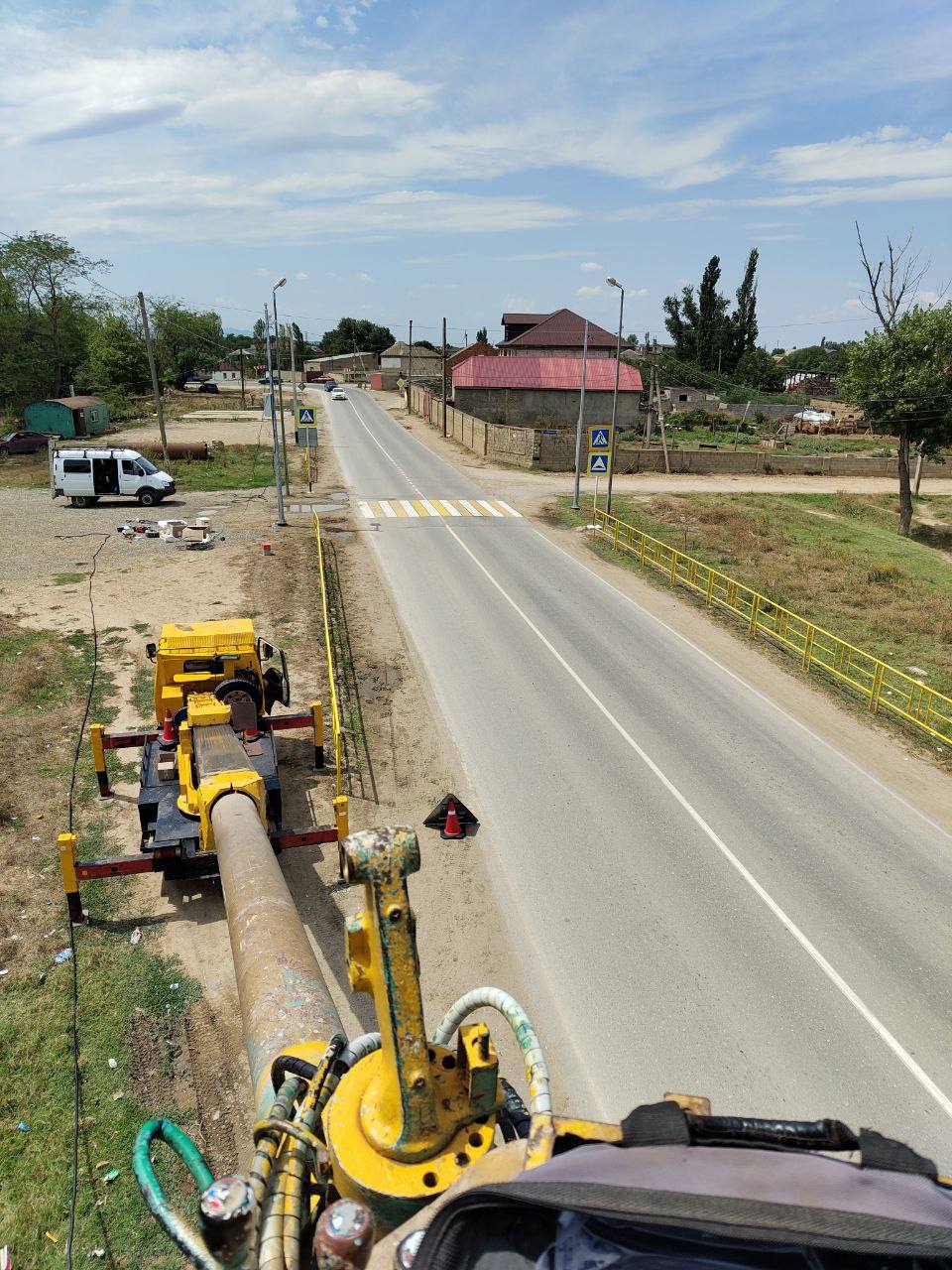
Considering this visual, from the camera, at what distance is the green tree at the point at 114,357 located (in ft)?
228

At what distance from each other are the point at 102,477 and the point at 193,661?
23748 mm

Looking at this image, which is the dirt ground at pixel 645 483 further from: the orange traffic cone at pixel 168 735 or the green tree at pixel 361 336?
the green tree at pixel 361 336

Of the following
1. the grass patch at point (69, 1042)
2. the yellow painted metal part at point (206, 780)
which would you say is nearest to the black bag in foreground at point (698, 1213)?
the grass patch at point (69, 1042)

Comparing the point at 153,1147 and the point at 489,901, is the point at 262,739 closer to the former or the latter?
the point at 489,901

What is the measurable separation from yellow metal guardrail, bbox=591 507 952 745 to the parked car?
32349mm

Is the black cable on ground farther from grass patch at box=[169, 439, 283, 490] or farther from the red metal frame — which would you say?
grass patch at box=[169, 439, 283, 490]

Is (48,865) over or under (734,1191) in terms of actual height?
under

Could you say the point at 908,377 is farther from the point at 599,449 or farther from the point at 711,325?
the point at 711,325

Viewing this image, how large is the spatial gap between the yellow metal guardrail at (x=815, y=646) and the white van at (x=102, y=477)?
1743 centimetres

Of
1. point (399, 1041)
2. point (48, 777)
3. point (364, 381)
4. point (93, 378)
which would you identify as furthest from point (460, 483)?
point (364, 381)

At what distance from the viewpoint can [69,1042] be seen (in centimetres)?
747

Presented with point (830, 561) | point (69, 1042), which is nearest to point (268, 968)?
point (69, 1042)

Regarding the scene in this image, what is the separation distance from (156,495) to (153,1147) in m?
28.4

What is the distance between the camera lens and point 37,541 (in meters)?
25.9
